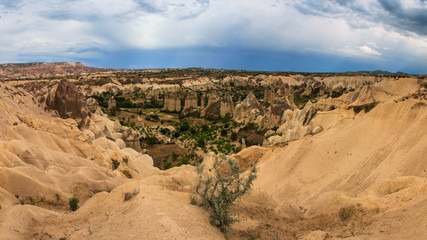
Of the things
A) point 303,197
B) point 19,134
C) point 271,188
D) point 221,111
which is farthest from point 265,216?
point 221,111

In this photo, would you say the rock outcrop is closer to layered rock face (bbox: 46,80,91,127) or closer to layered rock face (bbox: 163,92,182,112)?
layered rock face (bbox: 163,92,182,112)

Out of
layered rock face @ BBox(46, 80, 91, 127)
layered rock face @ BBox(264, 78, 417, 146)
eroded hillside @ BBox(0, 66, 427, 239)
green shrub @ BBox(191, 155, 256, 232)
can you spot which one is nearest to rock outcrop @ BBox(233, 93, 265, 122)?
eroded hillside @ BBox(0, 66, 427, 239)

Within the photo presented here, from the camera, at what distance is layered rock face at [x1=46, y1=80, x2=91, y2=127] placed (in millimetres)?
20094

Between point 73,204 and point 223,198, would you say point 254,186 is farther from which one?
point 73,204

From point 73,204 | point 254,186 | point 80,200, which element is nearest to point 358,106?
point 254,186

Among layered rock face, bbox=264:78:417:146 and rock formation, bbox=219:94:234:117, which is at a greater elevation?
layered rock face, bbox=264:78:417:146

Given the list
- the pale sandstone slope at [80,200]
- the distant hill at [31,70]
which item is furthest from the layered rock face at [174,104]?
the distant hill at [31,70]

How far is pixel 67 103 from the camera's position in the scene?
66.3 feet

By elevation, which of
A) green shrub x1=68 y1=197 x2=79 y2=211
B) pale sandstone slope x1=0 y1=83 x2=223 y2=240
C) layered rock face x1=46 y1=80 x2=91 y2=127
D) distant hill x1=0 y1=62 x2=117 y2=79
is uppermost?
distant hill x1=0 y1=62 x2=117 y2=79

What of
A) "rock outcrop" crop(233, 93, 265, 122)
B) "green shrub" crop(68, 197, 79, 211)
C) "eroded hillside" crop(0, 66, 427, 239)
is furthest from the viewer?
"rock outcrop" crop(233, 93, 265, 122)

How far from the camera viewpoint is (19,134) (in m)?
12.2

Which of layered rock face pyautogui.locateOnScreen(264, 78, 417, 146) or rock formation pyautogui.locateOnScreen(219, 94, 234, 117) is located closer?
layered rock face pyautogui.locateOnScreen(264, 78, 417, 146)

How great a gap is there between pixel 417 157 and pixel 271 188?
5708mm

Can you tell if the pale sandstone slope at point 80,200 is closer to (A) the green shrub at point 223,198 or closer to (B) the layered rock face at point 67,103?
(A) the green shrub at point 223,198
